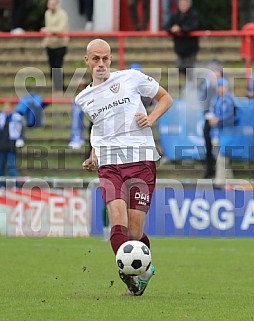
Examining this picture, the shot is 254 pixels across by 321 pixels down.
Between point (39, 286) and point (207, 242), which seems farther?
point (207, 242)

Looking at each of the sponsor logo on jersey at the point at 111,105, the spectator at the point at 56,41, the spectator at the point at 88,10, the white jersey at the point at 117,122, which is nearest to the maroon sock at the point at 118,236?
the white jersey at the point at 117,122

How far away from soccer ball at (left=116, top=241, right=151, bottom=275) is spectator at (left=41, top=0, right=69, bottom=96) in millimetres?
13546

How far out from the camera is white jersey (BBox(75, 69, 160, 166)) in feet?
33.0

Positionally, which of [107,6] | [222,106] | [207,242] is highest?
[107,6]

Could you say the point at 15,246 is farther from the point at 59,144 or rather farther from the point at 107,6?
the point at 107,6

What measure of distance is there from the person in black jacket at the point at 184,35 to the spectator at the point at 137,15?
5.04 meters

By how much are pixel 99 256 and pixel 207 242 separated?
3.33m

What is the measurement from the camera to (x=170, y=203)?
1895 cm

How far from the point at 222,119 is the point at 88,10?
28.1 feet

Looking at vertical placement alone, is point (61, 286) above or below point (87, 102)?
below

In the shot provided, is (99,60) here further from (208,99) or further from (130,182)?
(208,99)

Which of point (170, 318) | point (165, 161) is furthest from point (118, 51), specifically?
point (170, 318)

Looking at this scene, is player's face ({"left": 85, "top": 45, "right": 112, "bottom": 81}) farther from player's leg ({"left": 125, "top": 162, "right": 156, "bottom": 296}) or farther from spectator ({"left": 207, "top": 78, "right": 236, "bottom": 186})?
spectator ({"left": 207, "top": 78, "right": 236, "bottom": 186})

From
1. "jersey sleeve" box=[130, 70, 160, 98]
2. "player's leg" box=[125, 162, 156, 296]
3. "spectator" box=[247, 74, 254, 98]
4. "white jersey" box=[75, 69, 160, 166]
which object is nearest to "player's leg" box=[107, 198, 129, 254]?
"player's leg" box=[125, 162, 156, 296]
